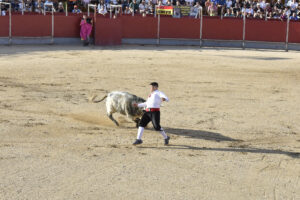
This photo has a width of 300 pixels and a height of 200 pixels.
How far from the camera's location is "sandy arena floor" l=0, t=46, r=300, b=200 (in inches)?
350

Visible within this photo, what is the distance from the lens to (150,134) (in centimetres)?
1198

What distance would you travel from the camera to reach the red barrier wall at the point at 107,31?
A: 26.9 m

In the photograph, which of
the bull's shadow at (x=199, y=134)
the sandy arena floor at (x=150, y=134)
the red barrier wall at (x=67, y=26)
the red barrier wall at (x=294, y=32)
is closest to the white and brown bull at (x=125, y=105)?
the sandy arena floor at (x=150, y=134)

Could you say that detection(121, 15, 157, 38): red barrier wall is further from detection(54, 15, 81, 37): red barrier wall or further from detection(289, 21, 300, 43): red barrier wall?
detection(289, 21, 300, 43): red barrier wall

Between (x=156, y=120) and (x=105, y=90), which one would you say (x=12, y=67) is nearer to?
(x=105, y=90)

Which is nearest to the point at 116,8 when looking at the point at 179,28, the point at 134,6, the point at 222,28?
the point at 134,6

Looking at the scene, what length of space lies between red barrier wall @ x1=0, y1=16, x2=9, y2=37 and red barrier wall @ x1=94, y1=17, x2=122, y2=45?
392 centimetres

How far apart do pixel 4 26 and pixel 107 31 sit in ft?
15.1

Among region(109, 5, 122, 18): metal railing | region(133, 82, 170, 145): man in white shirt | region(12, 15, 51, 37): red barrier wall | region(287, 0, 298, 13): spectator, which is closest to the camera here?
region(133, 82, 170, 145): man in white shirt

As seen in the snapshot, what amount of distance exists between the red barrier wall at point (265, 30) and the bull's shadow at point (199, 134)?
1697 cm

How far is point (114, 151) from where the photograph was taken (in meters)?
10.6

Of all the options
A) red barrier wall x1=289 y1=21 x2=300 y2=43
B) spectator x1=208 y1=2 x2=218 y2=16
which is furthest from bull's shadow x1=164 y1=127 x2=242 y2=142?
spectator x1=208 y1=2 x2=218 y2=16

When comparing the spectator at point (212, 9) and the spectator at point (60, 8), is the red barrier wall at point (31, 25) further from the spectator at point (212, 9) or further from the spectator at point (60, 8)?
the spectator at point (212, 9)

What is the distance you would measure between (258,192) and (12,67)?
13.0 meters
